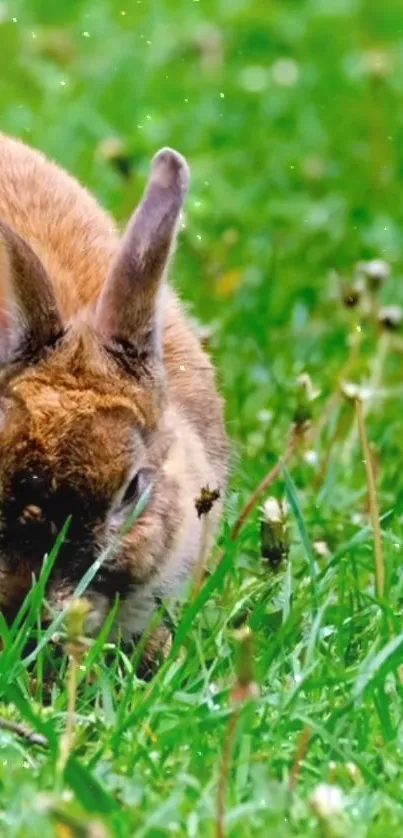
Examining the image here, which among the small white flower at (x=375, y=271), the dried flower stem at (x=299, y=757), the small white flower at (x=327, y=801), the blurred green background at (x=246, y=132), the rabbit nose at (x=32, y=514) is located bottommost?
the small white flower at (x=327, y=801)

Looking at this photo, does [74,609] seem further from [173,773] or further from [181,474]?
[181,474]

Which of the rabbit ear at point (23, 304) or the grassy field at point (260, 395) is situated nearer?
the grassy field at point (260, 395)

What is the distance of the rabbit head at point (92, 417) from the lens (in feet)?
13.0

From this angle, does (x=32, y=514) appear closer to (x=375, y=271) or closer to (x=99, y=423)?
(x=99, y=423)

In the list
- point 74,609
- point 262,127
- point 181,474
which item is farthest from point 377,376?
point 74,609

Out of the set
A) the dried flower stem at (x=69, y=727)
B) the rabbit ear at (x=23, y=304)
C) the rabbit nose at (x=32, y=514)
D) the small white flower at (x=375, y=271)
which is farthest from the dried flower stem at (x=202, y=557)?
the small white flower at (x=375, y=271)

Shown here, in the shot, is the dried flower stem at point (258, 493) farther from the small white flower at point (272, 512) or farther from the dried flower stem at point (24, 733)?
the dried flower stem at point (24, 733)

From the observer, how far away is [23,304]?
4223mm

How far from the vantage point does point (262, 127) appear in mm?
7988

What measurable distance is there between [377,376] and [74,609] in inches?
116

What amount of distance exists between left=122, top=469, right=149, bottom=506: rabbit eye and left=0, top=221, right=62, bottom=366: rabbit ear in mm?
324

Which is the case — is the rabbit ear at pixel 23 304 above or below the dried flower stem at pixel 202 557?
above

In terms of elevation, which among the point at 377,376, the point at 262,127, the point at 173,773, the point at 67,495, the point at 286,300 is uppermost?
the point at 262,127

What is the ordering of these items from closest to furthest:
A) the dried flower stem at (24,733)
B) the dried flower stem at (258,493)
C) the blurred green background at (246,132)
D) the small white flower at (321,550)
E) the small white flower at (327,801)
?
1. the small white flower at (327,801)
2. the dried flower stem at (24,733)
3. the dried flower stem at (258,493)
4. the small white flower at (321,550)
5. the blurred green background at (246,132)
